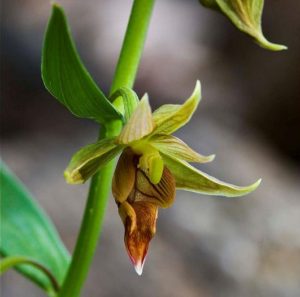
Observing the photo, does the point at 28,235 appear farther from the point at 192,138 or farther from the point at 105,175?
the point at 192,138

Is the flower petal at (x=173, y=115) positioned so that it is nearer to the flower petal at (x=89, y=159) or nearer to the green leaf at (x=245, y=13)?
the flower petal at (x=89, y=159)

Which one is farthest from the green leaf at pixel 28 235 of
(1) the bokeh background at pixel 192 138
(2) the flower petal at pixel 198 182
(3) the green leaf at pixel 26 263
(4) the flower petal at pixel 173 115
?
(1) the bokeh background at pixel 192 138

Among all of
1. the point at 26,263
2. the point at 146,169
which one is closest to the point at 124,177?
the point at 146,169

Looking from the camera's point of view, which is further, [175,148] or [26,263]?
[26,263]

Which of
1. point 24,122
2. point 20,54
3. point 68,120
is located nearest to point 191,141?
point 68,120

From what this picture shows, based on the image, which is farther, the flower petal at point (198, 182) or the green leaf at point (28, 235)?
the green leaf at point (28, 235)

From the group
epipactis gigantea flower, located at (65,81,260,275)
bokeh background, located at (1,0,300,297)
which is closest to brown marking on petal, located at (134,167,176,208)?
epipactis gigantea flower, located at (65,81,260,275)
